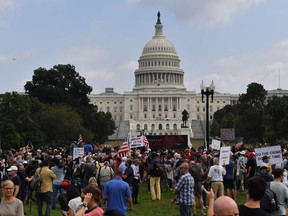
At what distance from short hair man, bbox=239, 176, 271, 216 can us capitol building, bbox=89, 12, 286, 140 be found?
147 meters

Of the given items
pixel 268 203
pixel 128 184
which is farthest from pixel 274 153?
pixel 268 203

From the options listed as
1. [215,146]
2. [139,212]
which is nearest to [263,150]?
[139,212]

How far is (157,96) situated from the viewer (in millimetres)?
163125

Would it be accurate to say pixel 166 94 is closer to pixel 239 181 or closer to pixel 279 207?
pixel 239 181

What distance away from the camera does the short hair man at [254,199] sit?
686 centimetres

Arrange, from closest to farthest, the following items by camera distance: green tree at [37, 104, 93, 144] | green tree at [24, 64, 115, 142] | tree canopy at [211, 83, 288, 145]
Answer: tree canopy at [211, 83, 288, 145], green tree at [37, 104, 93, 144], green tree at [24, 64, 115, 142]

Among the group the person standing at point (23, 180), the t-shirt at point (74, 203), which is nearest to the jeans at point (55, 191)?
the person standing at point (23, 180)

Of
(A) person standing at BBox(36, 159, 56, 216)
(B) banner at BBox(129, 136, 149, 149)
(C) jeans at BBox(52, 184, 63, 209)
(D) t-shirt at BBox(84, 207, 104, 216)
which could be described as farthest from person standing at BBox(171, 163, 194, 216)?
(B) banner at BBox(129, 136, 149, 149)

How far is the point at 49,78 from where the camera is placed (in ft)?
275

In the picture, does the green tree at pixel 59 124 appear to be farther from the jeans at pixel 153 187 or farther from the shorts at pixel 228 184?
the shorts at pixel 228 184

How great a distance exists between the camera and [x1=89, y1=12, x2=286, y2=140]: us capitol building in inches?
6417

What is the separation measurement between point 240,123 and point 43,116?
23001 millimetres

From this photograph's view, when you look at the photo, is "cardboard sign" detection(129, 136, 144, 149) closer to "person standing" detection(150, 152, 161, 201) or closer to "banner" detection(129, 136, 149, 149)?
"banner" detection(129, 136, 149, 149)

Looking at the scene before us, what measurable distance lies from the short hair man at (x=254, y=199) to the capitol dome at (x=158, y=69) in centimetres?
15781
